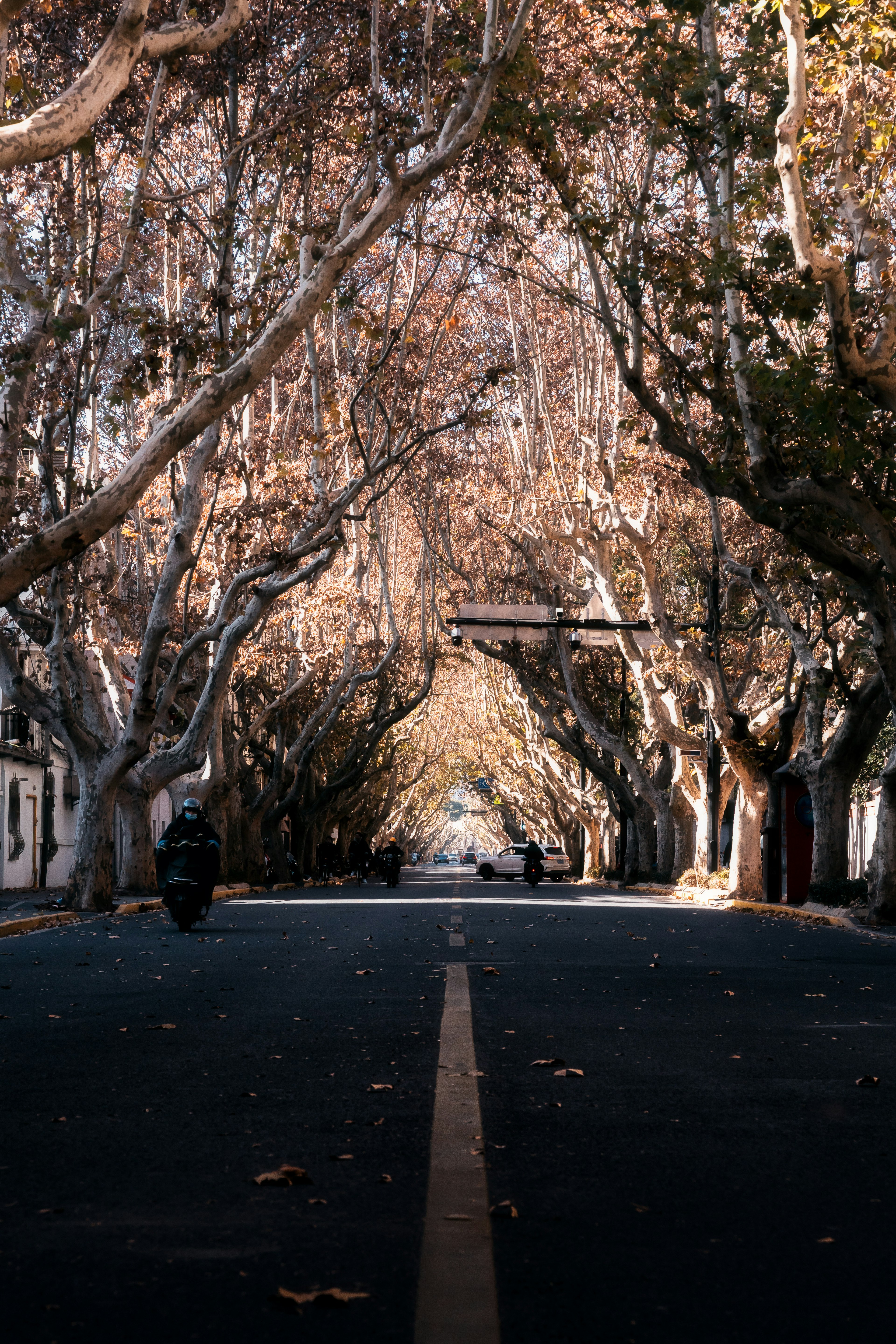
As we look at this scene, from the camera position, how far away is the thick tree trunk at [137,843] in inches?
1068

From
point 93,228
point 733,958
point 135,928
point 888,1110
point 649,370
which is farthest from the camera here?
point 649,370

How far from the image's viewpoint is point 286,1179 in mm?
4914

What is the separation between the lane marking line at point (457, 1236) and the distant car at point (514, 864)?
5268cm

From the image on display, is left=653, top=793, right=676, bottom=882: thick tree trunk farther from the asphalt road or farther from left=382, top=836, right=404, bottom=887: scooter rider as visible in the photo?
the asphalt road

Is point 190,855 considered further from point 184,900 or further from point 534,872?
point 534,872

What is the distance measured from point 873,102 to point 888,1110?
488 inches

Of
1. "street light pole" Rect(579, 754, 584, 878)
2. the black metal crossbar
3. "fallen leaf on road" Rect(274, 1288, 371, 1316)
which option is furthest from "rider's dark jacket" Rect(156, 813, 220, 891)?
"street light pole" Rect(579, 754, 584, 878)

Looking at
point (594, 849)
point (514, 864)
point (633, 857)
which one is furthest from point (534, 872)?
point (514, 864)

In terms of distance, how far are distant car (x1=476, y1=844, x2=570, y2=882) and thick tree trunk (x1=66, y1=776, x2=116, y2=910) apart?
35835 mm

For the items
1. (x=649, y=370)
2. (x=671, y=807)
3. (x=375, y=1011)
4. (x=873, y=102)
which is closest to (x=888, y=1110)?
(x=375, y=1011)

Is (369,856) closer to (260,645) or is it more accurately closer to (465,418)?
(260,645)

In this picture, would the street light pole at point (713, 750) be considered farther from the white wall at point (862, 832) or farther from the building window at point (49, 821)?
the building window at point (49, 821)

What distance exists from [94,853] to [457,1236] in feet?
66.2

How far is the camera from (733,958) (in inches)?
575
